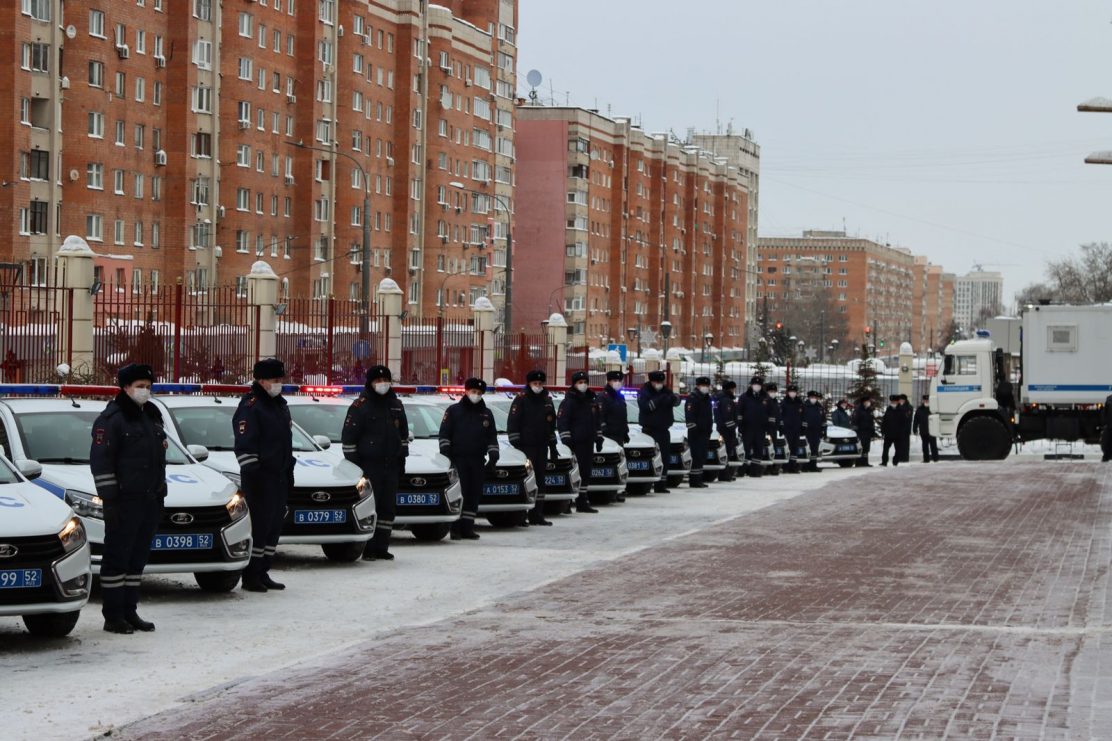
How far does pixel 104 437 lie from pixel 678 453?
1850 centimetres

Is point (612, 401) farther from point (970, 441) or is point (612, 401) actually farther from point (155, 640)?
point (970, 441)

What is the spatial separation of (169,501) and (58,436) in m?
1.22

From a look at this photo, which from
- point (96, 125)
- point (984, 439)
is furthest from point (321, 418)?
point (96, 125)

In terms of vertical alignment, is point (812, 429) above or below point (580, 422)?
below

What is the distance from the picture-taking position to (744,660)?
10.4 meters

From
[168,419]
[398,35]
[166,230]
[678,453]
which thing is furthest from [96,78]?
[168,419]

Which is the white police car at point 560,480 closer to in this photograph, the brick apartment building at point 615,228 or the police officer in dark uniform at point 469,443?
the police officer in dark uniform at point 469,443

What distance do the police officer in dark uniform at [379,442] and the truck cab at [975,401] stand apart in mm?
30661

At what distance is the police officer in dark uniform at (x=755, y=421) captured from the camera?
3406 centimetres

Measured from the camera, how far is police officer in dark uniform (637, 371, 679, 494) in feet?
88.8

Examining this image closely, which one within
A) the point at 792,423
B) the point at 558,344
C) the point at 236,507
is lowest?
the point at 792,423

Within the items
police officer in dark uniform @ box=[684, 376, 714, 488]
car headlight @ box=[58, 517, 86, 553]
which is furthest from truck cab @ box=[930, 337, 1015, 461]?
car headlight @ box=[58, 517, 86, 553]

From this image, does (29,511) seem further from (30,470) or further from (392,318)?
(392,318)

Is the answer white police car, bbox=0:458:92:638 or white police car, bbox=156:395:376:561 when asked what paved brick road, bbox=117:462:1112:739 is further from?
white police car, bbox=156:395:376:561
